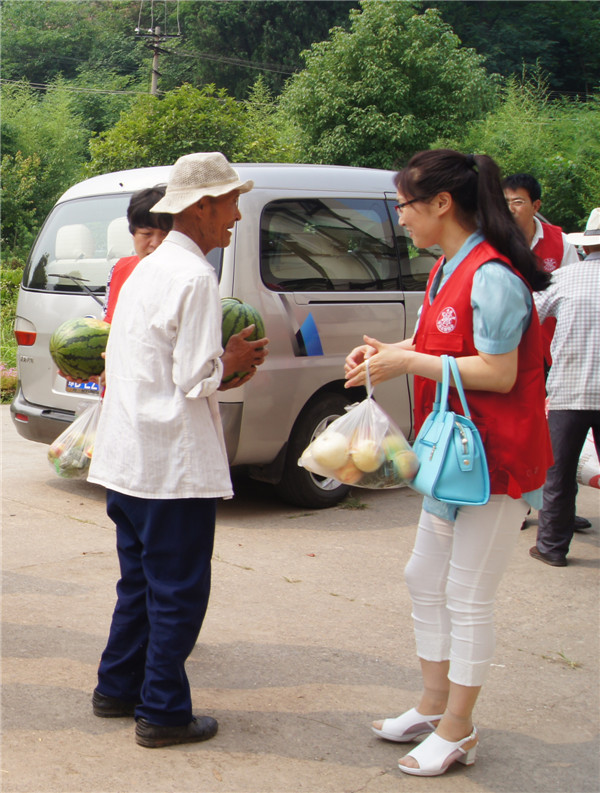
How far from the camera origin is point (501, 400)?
9.78 feet

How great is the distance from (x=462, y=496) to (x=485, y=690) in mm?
1296

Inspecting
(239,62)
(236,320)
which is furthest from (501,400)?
(239,62)

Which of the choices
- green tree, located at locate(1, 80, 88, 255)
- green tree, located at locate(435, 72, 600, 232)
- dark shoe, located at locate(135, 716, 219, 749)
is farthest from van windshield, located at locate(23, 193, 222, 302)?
green tree, located at locate(435, 72, 600, 232)

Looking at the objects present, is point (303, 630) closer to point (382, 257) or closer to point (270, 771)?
point (270, 771)

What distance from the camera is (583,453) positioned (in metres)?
5.95

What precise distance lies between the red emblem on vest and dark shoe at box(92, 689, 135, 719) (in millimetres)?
1803

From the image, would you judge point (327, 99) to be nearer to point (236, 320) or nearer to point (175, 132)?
point (175, 132)

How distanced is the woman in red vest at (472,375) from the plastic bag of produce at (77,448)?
1266 mm

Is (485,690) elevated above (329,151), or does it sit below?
below

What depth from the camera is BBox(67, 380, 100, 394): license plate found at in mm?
6270

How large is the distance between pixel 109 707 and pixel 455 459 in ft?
5.26

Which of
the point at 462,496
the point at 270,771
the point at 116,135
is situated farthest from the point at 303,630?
the point at 116,135

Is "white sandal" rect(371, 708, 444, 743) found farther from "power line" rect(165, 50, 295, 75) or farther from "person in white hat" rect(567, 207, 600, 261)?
"power line" rect(165, 50, 295, 75)

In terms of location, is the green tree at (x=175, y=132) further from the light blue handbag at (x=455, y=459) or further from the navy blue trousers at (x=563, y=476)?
the light blue handbag at (x=455, y=459)
